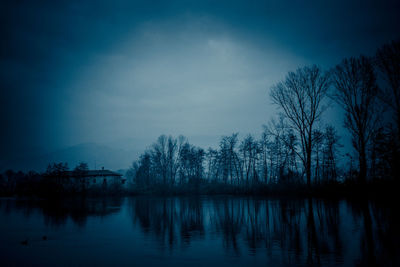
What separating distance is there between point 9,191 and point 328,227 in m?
78.0

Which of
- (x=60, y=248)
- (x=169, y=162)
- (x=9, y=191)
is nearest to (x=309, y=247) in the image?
(x=60, y=248)

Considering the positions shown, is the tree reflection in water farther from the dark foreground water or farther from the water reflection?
the water reflection

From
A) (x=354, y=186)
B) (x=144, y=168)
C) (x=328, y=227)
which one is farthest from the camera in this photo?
(x=144, y=168)

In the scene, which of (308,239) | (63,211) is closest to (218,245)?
(308,239)

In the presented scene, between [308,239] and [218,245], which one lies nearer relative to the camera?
[218,245]

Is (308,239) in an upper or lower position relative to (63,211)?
upper

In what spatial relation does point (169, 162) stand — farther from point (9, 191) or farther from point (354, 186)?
point (354, 186)

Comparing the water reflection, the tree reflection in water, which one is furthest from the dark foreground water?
the water reflection

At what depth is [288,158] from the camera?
46094 mm

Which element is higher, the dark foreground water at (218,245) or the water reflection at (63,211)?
the dark foreground water at (218,245)

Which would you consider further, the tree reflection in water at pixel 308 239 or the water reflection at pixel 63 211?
the water reflection at pixel 63 211

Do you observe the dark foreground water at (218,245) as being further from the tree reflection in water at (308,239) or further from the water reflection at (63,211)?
the water reflection at (63,211)

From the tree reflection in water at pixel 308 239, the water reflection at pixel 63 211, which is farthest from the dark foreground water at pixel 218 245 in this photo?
the water reflection at pixel 63 211

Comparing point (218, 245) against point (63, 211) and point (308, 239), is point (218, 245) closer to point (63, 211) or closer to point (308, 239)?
point (308, 239)
